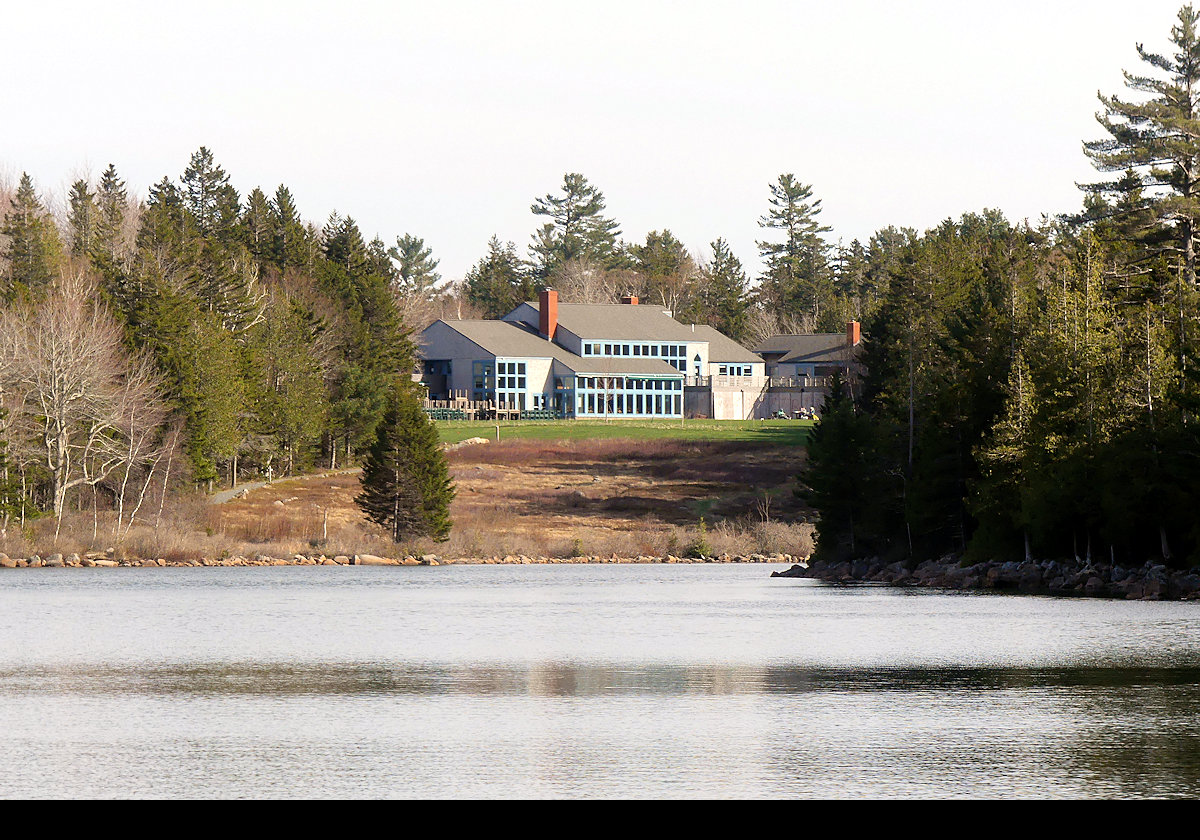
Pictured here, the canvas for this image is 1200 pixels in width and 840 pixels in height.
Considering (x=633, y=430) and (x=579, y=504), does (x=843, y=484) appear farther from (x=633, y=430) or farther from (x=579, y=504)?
(x=633, y=430)

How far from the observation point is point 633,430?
122062mm

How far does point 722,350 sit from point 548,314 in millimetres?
16563

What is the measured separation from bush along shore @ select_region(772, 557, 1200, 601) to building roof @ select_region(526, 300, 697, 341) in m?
63.7

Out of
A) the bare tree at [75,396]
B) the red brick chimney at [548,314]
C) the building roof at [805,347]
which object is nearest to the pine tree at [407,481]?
the bare tree at [75,396]

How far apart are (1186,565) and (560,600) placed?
23257mm

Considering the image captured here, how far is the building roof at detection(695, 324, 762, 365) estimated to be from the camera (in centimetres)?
14538

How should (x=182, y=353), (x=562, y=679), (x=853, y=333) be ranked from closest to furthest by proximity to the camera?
(x=562, y=679), (x=182, y=353), (x=853, y=333)

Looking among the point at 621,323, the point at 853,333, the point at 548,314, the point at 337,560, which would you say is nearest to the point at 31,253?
the point at 337,560

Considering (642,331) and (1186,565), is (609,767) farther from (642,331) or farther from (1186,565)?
(642,331)

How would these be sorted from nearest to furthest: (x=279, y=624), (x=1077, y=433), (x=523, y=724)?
1. (x=523, y=724)
2. (x=279, y=624)
3. (x=1077, y=433)

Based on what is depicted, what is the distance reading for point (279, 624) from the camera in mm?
45719

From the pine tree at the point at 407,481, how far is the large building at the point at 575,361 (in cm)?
5191

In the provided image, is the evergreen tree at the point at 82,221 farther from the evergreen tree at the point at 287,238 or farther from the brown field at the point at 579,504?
the brown field at the point at 579,504
